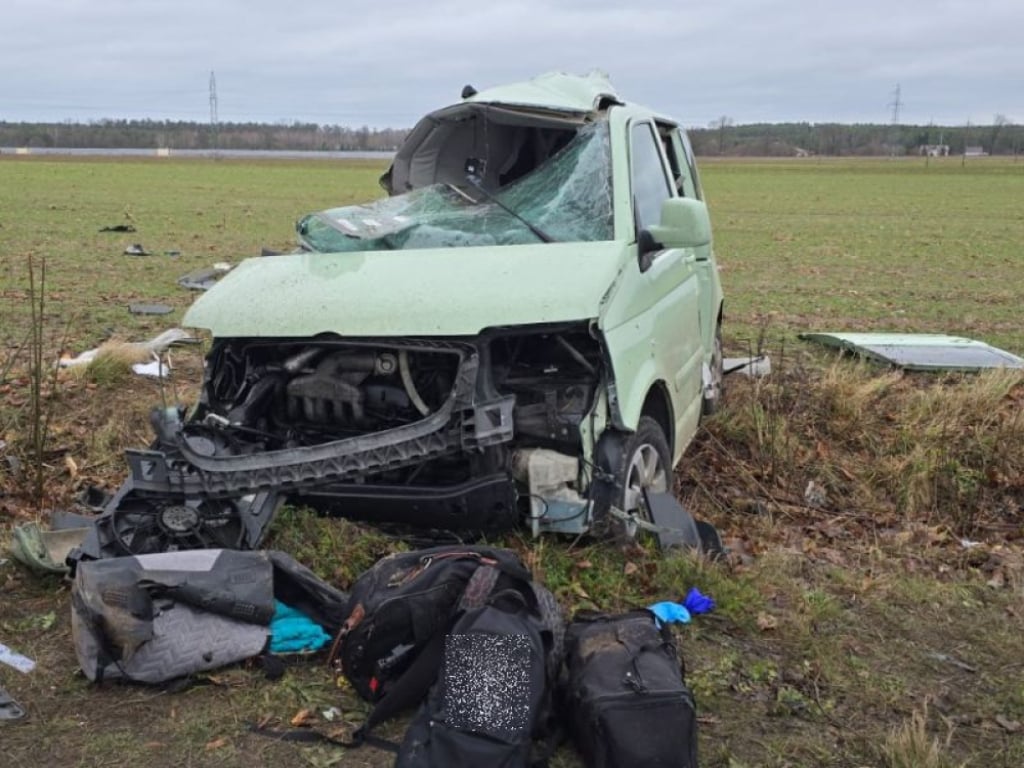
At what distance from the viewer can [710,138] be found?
360 feet

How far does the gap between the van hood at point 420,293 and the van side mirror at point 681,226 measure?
0.24 meters

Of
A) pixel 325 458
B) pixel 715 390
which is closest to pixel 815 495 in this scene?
Answer: pixel 715 390

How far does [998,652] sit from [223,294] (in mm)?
A: 3524

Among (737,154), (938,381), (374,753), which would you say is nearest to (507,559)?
(374,753)

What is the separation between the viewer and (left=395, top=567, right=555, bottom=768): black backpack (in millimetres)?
2785

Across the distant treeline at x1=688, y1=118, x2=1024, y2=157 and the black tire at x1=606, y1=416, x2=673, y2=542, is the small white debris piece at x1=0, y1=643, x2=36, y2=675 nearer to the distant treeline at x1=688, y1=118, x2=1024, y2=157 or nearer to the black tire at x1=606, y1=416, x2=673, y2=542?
the black tire at x1=606, y1=416, x2=673, y2=542

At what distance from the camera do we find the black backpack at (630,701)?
9.29 feet

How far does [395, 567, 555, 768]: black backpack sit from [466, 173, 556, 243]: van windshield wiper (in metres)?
2.09

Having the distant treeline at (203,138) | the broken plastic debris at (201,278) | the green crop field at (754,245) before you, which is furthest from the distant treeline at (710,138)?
the broken plastic debris at (201,278)

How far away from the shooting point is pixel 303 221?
526 cm

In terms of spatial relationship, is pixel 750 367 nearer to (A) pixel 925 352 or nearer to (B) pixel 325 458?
(A) pixel 925 352

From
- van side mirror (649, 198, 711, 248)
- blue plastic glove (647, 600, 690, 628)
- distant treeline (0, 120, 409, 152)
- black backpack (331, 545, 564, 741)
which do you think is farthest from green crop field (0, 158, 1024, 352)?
distant treeline (0, 120, 409, 152)

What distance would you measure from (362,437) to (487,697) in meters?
1.41

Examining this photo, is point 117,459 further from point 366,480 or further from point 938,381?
point 938,381
